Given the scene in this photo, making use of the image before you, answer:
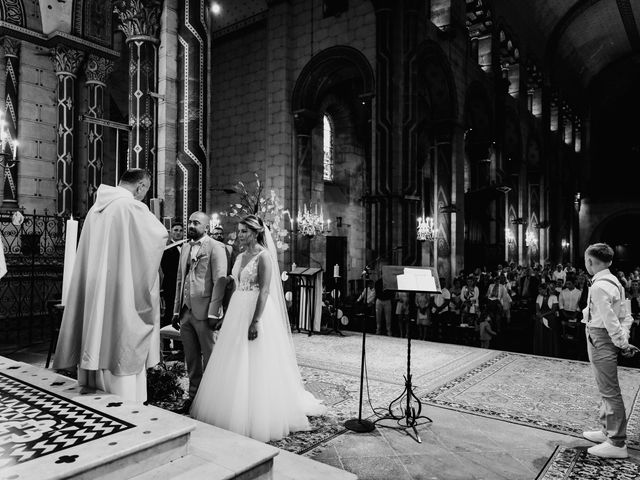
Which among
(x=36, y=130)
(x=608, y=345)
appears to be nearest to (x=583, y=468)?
(x=608, y=345)

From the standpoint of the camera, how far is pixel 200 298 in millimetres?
4559

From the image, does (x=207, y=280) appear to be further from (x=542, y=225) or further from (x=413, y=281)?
(x=542, y=225)

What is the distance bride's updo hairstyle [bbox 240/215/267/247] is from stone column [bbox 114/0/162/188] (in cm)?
377

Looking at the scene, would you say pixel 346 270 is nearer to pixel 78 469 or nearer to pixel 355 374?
pixel 355 374

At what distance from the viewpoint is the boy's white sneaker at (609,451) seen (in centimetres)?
374

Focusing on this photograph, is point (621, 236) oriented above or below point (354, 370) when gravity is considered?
above

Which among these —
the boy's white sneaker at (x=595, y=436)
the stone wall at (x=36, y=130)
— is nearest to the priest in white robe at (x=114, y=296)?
the boy's white sneaker at (x=595, y=436)

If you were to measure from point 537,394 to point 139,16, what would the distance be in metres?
7.82

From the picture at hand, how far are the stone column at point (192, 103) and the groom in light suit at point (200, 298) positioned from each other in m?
2.85

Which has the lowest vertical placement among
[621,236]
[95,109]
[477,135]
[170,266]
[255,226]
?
[170,266]

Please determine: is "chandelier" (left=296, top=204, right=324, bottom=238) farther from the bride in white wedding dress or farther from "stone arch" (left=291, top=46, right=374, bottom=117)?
the bride in white wedding dress

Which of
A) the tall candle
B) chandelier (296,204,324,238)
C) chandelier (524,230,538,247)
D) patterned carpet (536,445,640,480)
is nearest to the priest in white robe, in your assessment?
the tall candle

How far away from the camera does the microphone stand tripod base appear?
167 inches

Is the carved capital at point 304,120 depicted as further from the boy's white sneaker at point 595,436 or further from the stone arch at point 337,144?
the boy's white sneaker at point 595,436
